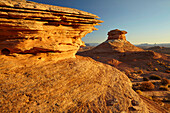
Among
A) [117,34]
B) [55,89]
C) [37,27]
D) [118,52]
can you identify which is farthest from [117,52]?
[55,89]

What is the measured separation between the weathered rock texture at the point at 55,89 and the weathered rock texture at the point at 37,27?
761 mm

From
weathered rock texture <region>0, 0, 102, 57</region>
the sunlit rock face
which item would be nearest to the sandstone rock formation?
the sunlit rock face

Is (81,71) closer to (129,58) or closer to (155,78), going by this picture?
(155,78)

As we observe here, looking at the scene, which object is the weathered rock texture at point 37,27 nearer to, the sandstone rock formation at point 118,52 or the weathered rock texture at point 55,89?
the weathered rock texture at point 55,89

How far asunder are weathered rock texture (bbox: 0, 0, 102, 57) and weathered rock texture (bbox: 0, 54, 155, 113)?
761 millimetres

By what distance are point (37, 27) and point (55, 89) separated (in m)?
3.48

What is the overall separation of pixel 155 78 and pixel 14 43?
1997 cm

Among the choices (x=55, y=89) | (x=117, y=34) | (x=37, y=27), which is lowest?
(x=55, y=89)

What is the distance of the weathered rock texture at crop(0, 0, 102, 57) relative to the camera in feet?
15.2

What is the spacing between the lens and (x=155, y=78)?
16.0 metres

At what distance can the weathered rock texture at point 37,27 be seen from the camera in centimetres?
463

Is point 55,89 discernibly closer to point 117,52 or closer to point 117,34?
point 117,52

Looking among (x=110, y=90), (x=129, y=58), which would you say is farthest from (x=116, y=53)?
(x=110, y=90)

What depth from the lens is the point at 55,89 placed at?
4.48 m
